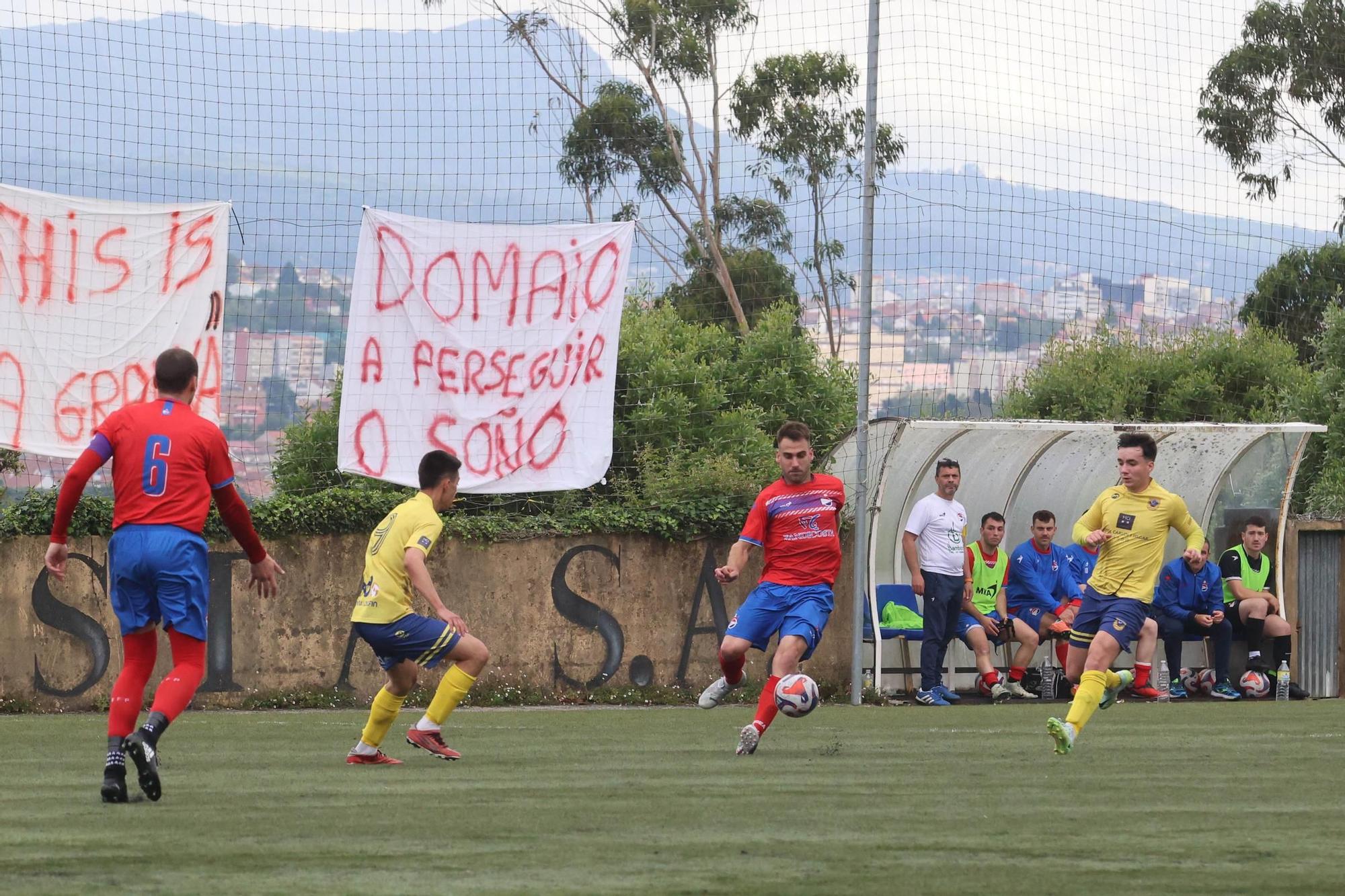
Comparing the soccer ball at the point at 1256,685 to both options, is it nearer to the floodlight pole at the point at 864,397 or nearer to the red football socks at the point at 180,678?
the floodlight pole at the point at 864,397

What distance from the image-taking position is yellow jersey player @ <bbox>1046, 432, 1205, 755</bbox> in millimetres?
9562

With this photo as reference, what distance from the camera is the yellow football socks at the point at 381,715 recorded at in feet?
27.5

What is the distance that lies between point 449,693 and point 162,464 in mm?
2258

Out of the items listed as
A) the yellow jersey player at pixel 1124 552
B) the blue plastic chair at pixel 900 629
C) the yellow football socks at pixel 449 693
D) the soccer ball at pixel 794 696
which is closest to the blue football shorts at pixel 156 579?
the yellow football socks at pixel 449 693

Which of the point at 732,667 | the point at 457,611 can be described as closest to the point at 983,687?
the point at 457,611

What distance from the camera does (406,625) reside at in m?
8.45

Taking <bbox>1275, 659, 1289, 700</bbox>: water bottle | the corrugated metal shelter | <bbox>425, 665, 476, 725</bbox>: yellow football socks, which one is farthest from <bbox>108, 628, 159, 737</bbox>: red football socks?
<bbox>1275, 659, 1289, 700</bbox>: water bottle

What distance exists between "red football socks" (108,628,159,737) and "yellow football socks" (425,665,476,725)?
184 cm

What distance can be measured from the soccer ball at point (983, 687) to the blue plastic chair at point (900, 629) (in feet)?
2.06

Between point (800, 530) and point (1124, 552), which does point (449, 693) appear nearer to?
point (800, 530)

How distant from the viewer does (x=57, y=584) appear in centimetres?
1380

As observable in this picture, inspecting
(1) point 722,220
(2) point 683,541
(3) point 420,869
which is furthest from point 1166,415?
(3) point 420,869

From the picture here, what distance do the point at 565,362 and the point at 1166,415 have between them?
74.8 ft

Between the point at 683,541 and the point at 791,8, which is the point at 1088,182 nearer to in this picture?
the point at 791,8
